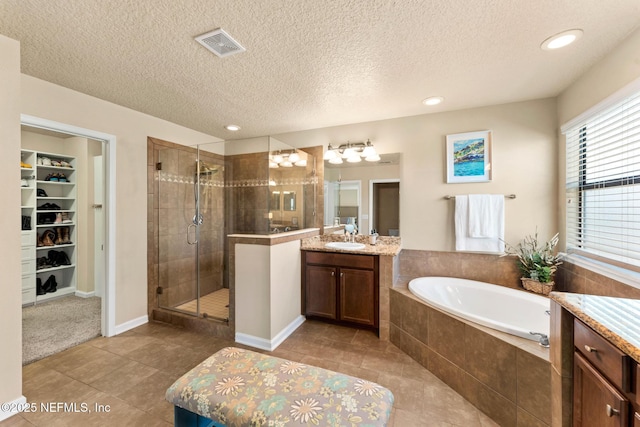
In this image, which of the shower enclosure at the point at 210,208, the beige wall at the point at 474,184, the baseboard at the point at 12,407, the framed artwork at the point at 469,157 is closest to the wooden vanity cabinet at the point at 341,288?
the shower enclosure at the point at 210,208

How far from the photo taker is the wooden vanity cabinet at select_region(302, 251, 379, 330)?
262 centimetres

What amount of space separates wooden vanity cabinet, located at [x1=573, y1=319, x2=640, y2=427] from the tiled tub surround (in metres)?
0.34

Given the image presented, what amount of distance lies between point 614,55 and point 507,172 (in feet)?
3.63

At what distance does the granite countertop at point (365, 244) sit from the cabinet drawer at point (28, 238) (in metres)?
3.71

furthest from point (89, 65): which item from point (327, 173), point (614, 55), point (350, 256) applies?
point (614, 55)

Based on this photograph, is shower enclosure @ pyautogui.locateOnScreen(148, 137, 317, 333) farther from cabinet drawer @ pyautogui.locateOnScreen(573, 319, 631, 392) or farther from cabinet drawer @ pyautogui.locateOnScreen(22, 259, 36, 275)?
cabinet drawer @ pyautogui.locateOnScreen(573, 319, 631, 392)

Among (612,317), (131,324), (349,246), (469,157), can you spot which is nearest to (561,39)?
(469,157)

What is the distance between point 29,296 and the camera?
11.0ft

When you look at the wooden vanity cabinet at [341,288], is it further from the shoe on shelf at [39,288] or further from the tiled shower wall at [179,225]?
the shoe on shelf at [39,288]

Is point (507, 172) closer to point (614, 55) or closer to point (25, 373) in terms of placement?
point (614, 55)

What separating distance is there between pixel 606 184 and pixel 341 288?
230 centimetres

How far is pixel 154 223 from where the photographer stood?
303 centimetres

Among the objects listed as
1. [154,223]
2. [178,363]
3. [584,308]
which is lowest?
[178,363]

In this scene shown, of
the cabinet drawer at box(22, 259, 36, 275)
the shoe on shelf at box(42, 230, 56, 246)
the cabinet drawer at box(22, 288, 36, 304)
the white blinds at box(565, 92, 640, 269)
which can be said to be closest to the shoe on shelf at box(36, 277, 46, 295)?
the cabinet drawer at box(22, 288, 36, 304)
